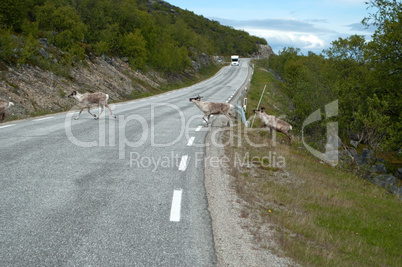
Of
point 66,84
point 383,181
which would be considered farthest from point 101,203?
point 66,84

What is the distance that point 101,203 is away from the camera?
18.7 ft

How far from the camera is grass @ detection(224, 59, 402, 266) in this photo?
5.23 metres

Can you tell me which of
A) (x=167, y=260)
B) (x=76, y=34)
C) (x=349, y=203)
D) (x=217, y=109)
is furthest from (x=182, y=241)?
(x=76, y=34)

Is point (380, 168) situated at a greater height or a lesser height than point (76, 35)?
Answer: lesser

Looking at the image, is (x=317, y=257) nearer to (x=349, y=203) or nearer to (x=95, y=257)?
(x=95, y=257)

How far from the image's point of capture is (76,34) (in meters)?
32.2

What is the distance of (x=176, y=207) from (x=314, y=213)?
3.27 meters

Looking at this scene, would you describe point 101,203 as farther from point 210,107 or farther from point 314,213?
point 210,107

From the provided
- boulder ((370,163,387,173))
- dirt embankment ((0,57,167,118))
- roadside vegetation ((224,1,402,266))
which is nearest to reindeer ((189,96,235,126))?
roadside vegetation ((224,1,402,266))

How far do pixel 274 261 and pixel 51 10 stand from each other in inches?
1327

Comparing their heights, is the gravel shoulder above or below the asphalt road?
below

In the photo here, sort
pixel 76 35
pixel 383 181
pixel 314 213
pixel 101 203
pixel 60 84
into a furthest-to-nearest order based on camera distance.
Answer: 1. pixel 76 35
2. pixel 60 84
3. pixel 383 181
4. pixel 314 213
5. pixel 101 203

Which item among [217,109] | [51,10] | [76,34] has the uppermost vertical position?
[51,10]

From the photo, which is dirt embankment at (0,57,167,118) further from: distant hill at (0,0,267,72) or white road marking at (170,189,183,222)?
white road marking at (170,189,183,222)
